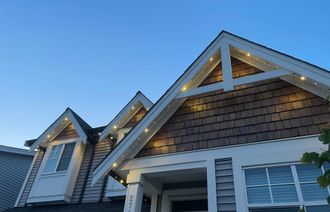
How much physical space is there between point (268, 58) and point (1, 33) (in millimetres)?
24697

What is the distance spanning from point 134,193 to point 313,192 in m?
3.48

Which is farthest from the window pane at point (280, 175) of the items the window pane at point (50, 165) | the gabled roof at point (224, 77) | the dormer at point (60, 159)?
the window pane at point (50, 165)

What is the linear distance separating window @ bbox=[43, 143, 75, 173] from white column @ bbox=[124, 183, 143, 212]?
548 centimetres

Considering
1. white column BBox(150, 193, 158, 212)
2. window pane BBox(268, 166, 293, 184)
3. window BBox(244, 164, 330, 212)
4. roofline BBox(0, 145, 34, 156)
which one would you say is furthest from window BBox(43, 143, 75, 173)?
window pane BBox(268, 166, 293, 184)

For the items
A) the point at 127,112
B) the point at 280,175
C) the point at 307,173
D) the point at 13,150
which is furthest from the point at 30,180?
the point at 307,173

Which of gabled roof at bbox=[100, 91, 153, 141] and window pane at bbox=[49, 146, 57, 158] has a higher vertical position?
gabled roof at bbox=[100, 91, 153, 141]

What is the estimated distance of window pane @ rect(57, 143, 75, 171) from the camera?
33.7 ft

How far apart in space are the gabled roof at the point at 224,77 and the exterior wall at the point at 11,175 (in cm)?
A: 1143

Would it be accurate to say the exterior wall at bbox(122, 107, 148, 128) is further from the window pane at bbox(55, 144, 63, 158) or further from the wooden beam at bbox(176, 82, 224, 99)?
the wooden beam at bbox(176, 82, 224, 99)

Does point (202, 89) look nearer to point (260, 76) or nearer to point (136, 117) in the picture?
point (260, 76)

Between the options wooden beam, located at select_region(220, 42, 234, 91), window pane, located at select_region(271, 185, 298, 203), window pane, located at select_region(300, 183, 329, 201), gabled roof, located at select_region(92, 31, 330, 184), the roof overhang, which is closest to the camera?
window pane, located at select_region(300, 183, 329, 201)

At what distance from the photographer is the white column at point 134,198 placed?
5426mm

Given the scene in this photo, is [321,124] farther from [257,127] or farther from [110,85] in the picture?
[110,85]

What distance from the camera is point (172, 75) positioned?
83.8ft
